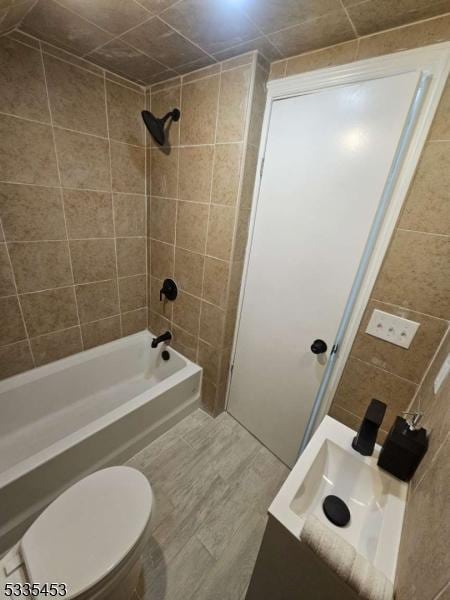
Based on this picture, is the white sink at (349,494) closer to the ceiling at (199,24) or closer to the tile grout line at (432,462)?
the tile grout line at (432,462)

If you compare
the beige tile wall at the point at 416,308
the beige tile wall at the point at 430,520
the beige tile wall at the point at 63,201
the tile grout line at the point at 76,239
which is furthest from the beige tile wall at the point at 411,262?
the tile grout line at the point at 76,239

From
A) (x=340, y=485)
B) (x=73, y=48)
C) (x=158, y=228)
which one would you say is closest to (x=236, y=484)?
(x=340, y=485)

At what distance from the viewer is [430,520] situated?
0.49 metres

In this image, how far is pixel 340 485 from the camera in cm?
88

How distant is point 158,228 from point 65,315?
2.89ft

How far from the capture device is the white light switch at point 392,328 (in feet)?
3.11

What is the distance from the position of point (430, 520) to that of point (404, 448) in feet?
0.93

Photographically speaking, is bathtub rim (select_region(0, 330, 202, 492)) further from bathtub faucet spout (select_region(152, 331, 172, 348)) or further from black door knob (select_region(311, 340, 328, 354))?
black door knob (select_region(311, 340, 328, 354))

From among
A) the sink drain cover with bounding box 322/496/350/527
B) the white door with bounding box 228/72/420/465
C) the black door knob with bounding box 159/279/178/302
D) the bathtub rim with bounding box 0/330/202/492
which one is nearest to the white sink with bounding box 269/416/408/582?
the sink drain cover with bounding box 322/496/350/527

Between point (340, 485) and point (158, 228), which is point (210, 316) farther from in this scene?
point (340, 485)

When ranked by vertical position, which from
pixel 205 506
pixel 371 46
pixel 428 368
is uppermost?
pixel 371 46

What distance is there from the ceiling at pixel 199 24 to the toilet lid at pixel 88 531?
1727 mm

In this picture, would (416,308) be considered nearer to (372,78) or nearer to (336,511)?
(336,511)

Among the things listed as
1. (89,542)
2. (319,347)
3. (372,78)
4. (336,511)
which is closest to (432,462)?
(336,511)
